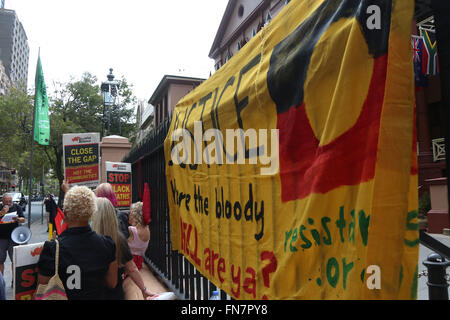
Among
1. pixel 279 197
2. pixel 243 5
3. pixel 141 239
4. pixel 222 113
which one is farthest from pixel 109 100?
pixel 243 5

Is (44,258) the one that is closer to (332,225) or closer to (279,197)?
(279,197)

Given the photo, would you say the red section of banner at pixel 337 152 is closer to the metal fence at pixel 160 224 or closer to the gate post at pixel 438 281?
the gate post at pixel 438 281

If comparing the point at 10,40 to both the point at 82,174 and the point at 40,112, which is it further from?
the point at 82,174

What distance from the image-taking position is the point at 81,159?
7039mm

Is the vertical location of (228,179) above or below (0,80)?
below

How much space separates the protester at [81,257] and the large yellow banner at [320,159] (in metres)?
0.98

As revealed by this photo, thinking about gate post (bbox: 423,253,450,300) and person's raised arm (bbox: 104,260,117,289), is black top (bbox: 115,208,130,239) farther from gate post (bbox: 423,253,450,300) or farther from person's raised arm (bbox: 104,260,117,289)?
gate post (bbox: 423,253,450,300)

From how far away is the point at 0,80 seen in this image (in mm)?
73250

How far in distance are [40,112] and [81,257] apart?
374 inches

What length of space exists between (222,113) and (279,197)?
3.73 feet

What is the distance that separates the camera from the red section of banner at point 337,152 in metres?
1.50

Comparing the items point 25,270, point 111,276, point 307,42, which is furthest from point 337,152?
point 25,270
